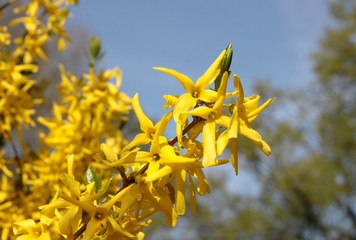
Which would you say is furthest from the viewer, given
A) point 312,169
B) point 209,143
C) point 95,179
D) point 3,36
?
point 312,169

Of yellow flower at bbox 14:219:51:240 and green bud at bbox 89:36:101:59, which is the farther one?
green bud at bbox 89:36:101:59

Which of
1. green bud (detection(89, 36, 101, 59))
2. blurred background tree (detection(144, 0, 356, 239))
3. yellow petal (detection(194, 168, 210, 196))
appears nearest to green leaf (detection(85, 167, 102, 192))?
yellow petal (detection(194, 168, 210, 196))

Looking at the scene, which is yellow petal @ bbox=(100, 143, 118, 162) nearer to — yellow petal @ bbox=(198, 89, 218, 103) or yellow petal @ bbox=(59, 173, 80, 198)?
yellow petal @ bbox=(59, 173, 80, 198)

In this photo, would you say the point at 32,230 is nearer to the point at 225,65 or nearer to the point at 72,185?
the point at 72,185

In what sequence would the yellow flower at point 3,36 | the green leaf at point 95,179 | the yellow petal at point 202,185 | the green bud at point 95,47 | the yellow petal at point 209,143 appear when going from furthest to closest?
the green bud at point 95,47, the yellow flower at point 3,36, the green leaf at point 95,179, the yellow petal at point 202,185, the yellow petal at point 209,143

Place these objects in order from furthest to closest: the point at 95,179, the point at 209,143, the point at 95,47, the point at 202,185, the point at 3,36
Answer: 1. the point at 95,47
2. the point at 3,36
3. the point at 95,179
4. the point at 202,185
5. the point at 209,143

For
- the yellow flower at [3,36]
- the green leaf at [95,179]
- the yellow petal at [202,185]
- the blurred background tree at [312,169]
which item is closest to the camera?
the yellow petal at [202,185]

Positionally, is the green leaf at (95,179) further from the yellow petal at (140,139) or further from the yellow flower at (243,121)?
the yellow flower at (243,121)

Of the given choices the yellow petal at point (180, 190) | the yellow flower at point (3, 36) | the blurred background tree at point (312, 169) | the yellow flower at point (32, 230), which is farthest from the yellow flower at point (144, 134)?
the blurred background tree at point (312, 169)

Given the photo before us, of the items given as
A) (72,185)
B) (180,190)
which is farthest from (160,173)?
(72,185)

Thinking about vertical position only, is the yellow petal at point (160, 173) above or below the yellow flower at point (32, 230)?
above
